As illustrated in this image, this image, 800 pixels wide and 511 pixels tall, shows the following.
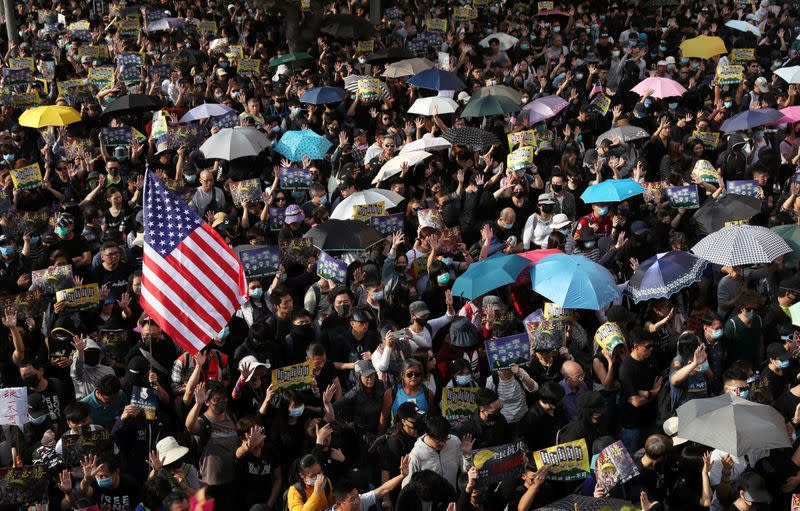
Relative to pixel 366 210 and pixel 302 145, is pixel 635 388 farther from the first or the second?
pixel 302 145

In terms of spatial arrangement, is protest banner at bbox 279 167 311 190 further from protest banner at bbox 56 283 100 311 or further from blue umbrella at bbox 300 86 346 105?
protest banner at bbox 56 283 100 311

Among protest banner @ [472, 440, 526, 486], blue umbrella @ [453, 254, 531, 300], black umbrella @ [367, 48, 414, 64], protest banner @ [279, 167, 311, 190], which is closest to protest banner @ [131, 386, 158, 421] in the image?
protest banner @ [472, 440, 526, 486]

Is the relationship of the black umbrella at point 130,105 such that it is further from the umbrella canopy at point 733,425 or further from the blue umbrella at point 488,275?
the umbrella canopy at point 733,425

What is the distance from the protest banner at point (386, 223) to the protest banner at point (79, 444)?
4491 mm

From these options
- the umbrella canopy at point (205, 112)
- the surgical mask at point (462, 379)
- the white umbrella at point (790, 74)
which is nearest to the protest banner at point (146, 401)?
the surgical mask at point (462, 379)

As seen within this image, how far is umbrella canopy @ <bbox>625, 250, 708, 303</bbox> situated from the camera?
33.4ft

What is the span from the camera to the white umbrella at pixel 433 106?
1507 centimetres

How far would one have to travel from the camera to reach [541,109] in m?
15.1

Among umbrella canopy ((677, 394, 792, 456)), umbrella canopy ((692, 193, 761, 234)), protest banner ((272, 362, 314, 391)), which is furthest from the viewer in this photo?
umbrella canopy ((692, 193, 761, 234))

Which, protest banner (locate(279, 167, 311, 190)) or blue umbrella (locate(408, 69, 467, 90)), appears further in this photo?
blue umbrella (locate(408, 69, 467, 90))

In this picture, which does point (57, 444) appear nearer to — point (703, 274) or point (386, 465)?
point (386, 465)

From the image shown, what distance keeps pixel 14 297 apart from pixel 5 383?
96cm

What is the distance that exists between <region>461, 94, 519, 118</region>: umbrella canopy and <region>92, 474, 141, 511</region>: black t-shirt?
28.4 ft

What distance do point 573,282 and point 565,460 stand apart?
110 inches
